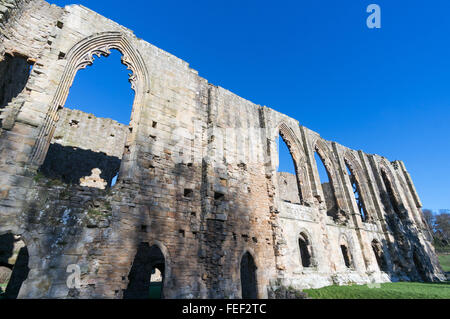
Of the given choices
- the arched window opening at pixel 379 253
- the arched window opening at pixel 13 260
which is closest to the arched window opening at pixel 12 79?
the arched window opening at pixel 13 260

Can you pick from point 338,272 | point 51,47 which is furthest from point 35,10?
point 338,272

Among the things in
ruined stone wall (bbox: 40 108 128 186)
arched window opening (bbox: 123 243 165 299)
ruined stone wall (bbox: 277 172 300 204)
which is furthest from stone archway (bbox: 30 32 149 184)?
ruined stone wall (bbox: 277 172 300 204)

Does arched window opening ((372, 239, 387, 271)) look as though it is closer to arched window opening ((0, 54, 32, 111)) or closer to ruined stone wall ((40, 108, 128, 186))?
ruined stone wall ((40, 108, 128, 186))

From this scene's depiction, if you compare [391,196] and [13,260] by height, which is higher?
[391,196]

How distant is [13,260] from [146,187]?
21.1 feet

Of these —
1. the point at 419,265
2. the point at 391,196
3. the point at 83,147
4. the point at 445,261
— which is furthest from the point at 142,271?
the point at 445,261

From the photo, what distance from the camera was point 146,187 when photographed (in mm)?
7016

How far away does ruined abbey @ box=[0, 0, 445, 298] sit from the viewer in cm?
538

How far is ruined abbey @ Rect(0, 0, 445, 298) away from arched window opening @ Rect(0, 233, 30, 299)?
0.04 m

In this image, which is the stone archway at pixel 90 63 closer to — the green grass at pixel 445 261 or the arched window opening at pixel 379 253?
the arched window opening at pixel 379 253

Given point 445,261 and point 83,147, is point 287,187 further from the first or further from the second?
point 445,261

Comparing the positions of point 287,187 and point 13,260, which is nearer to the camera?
point 13,260

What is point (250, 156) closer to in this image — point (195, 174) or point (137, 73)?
point (195, 174)

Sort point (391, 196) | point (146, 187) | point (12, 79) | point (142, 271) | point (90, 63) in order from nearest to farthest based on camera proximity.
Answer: point (146, 187) < point (90, 63) < point (12, 79) < point (142, 271) < point (391, 196)
